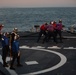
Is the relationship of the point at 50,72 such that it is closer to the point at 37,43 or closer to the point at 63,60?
the point at 63,60

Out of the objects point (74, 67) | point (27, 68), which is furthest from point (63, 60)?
point (27, 68)

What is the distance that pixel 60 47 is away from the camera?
24484 mm

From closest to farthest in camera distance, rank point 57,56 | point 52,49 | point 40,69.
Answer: point 40,69 < point 57,56 < point 52,49

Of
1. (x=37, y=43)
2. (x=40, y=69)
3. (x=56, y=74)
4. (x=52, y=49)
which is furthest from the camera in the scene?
(x=37, y=43)

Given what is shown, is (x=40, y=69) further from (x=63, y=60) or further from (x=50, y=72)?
(x=63, y=60)

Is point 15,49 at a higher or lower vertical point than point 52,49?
higher

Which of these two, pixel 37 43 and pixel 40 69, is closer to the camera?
pixel 40 69

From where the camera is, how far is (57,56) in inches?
813

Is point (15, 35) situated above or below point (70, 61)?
above

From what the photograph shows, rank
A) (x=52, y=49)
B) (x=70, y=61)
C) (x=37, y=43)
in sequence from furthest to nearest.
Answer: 1. (x=37, y=43)
2. (x=52, y=49)
3. (x=70, y=61)

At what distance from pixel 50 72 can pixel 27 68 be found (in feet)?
5.30

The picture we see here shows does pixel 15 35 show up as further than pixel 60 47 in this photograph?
No

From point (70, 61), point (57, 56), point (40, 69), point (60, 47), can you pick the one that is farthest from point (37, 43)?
point (40, 69)

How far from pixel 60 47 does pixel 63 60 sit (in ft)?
17.2
